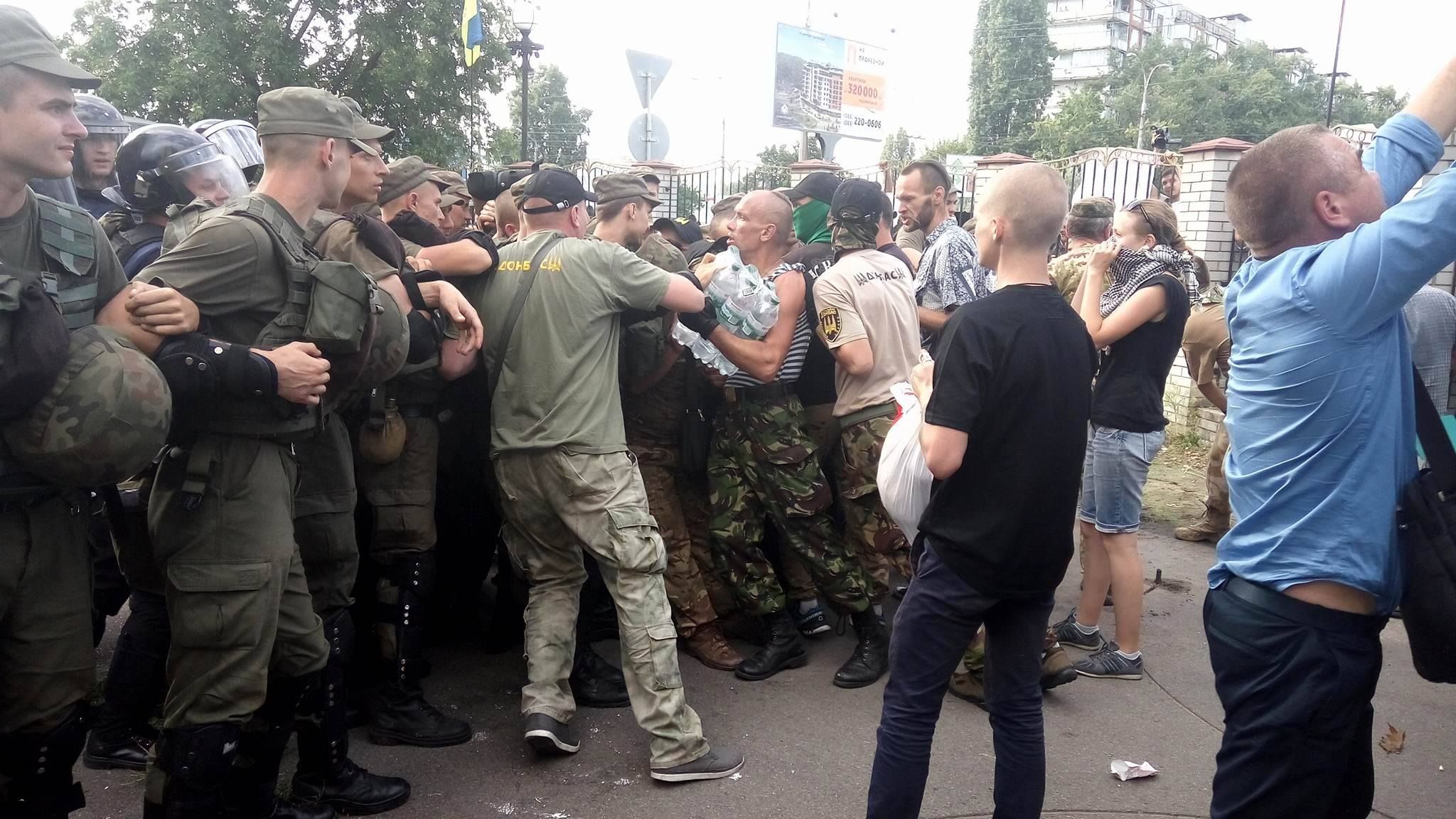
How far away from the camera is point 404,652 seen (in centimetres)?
353

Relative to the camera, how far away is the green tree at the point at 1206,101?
2202 inches

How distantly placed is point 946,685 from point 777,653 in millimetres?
1688

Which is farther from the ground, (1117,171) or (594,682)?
(1117,171)

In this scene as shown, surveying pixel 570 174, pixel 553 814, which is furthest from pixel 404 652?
pixel 570 174

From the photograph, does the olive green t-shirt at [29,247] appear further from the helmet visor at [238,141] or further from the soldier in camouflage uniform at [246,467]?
the helmet visor at [238,141]

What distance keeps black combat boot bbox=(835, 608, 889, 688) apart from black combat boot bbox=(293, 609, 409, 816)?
1.85m

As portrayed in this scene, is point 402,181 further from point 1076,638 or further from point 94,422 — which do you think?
point 1076,638

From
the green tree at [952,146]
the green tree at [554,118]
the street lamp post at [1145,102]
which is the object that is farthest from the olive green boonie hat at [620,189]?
the green tree at [952,146]

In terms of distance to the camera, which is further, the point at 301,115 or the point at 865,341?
the point at 865,341

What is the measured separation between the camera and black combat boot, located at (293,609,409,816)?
2.97 metres

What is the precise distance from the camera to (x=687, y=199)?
15391 mm

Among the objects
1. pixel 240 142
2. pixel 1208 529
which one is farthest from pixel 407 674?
pixel 1208 529

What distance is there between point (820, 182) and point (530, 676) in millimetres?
3012

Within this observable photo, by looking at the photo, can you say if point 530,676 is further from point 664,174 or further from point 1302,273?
point 664,174
